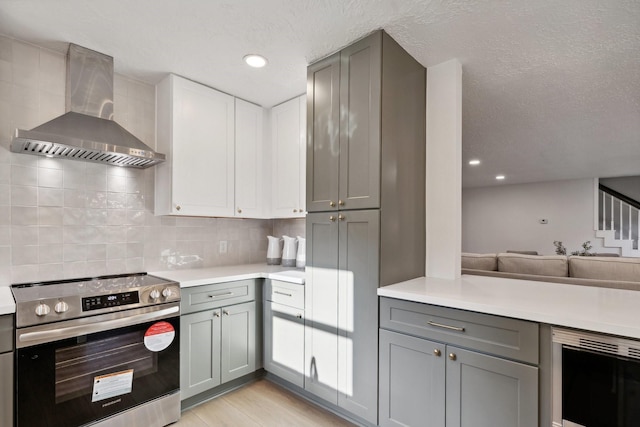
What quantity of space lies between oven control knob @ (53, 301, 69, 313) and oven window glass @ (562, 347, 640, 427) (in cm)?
235

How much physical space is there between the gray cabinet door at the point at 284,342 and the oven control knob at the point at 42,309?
4.49 feet

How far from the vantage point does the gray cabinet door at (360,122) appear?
187 cm

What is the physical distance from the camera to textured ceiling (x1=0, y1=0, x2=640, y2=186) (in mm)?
1652

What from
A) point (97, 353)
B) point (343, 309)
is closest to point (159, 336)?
point (97, 353)

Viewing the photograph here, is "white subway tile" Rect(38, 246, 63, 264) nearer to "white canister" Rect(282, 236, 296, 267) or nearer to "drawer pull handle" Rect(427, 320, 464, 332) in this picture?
"white canister" Rect(282, 236, 296, 267)

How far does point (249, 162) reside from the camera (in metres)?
2.93

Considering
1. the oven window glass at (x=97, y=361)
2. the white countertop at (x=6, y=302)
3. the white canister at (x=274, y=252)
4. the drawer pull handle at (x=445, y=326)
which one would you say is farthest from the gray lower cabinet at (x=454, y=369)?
the white countertop at (x=6, y=302)

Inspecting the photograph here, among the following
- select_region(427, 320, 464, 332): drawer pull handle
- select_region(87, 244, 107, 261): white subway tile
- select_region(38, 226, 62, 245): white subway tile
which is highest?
select_region(38, 226, 62, 245): white subway tile

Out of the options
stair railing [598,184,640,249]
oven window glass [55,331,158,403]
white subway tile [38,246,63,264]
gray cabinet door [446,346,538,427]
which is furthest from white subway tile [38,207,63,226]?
stair railing [598,184,640,249]

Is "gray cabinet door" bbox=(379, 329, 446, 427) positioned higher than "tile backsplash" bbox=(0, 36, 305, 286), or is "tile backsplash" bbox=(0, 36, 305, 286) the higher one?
"tile backsplash" bbox=(0, 36, 305, 286)

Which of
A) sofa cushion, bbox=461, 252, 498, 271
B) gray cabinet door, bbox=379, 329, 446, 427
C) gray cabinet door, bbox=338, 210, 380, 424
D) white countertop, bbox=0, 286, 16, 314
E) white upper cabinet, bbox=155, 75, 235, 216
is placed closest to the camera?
white countertop, bbox=0, 286, 16, 314

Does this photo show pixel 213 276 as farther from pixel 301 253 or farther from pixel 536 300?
pixel 536 300

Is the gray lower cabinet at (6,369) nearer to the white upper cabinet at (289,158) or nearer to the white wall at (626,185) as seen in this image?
the white upper cabinet at (289,158)

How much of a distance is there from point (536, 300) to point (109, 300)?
2262mm
